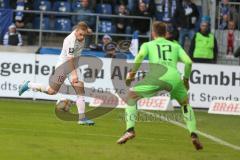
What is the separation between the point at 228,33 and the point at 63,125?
10035 millimetres

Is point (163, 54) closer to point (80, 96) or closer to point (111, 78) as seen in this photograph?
point (80, 96)

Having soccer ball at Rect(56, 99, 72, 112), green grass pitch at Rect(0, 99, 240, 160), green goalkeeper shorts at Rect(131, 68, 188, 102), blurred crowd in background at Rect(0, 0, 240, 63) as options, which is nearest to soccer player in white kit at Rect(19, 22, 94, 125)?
green grass pitch at Rect(0, 99, 240, 160)

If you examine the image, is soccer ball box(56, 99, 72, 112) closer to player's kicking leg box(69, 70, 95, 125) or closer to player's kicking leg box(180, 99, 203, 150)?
player's kicking leg box(69, 70, 95, 125)

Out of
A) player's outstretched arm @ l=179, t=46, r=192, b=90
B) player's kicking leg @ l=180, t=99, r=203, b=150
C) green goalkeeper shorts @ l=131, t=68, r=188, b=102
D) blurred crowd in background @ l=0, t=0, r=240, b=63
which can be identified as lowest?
player's kicking leg @ l=180, t=99, r=203, b=150

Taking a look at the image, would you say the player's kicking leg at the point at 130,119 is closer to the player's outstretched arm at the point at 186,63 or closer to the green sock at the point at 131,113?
the green sock at the point at 131,113

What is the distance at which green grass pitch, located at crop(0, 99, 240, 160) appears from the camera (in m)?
11.4

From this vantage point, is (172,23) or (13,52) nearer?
(13,52)

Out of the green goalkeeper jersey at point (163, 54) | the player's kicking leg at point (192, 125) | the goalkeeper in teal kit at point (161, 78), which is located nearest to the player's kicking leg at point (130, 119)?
the goalkeeper in teal kit at point (161, 78)

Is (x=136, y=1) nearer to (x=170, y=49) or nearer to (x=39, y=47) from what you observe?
(x=39, y=47)

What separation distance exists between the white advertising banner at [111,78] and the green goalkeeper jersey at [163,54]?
8.04 metres

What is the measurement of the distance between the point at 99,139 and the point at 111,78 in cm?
743

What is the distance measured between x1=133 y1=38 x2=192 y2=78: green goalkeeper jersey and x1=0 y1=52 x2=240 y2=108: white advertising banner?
26.4 ft

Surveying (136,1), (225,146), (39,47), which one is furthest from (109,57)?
(225,146)

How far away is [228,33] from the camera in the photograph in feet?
77.5
